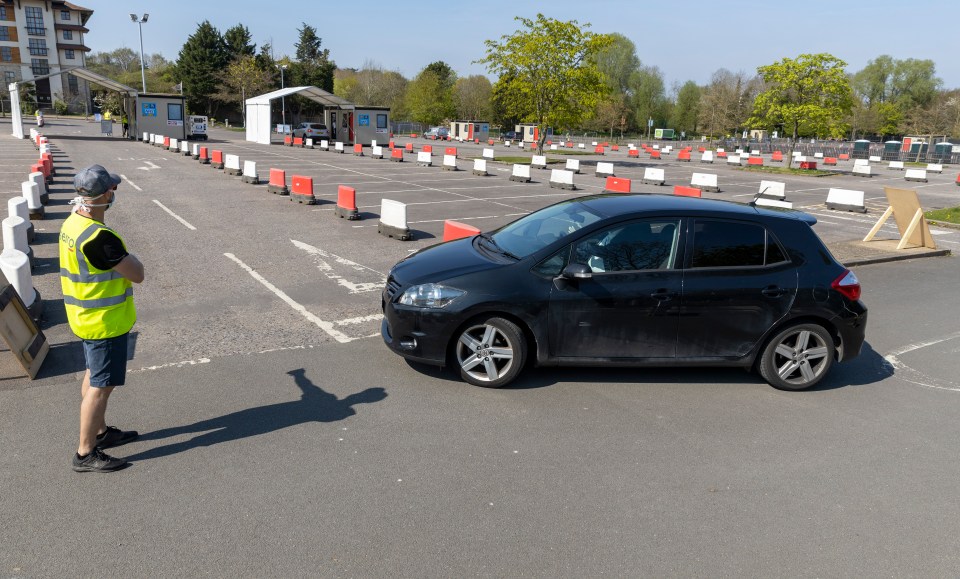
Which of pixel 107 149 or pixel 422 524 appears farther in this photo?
pixel 107 149

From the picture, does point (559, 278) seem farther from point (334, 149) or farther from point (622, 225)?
point (334, 149)

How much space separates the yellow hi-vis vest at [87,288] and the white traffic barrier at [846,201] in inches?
803

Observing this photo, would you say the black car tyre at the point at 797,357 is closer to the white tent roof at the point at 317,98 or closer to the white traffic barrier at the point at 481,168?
the white traffic barrier at the point at 481,168

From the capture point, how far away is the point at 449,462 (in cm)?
425

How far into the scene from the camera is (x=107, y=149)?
32.9 metres

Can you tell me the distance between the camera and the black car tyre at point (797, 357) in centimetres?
566

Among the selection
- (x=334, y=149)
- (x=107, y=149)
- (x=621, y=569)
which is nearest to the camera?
(x=621, y=569)

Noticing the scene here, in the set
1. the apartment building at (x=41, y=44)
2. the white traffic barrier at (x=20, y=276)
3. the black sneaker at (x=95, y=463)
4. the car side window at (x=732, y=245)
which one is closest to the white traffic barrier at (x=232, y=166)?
the white traffic barrier at (x=20, y=276)

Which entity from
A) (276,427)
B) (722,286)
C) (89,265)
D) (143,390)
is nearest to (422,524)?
(276,427)

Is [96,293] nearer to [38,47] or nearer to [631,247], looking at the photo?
[631,247]

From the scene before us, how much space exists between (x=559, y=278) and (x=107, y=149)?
34.8 m

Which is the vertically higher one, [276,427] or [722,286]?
[722,286]

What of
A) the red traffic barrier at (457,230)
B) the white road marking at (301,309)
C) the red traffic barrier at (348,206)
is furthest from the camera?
the red traffic barrier at (348,206)

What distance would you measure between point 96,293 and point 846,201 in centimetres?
2074
